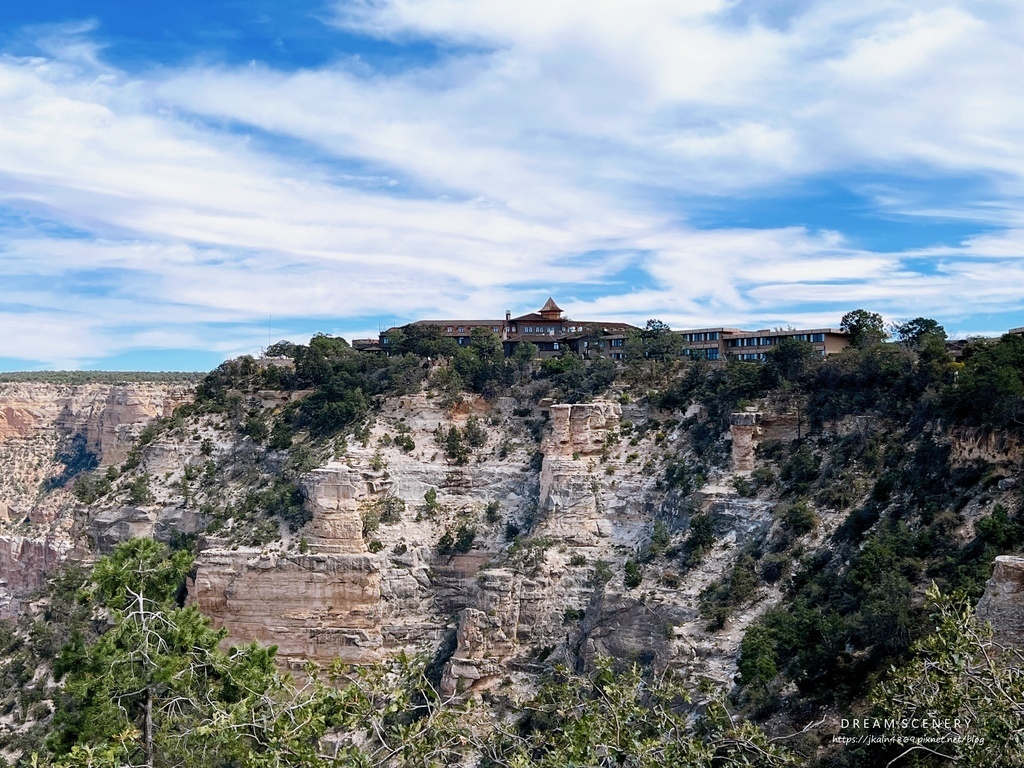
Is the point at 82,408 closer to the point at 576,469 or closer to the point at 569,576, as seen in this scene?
the point at 576,469

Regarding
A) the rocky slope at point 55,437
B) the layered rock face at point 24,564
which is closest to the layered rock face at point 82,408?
the rocky slope at point 55,437

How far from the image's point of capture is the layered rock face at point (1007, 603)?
1881 cm

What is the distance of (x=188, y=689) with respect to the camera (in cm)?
1997

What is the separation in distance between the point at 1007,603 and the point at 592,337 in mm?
40219

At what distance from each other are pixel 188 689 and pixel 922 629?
16.9 metres

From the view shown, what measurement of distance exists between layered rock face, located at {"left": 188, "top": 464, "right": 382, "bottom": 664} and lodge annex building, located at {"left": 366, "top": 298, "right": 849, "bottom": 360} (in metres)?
20.0

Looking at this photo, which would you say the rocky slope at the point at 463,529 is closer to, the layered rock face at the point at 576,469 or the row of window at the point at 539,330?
the layered rock face at the point at 576,469

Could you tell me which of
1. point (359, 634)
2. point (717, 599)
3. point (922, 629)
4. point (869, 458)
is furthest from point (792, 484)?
point (359, 634)

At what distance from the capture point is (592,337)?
58219 mm

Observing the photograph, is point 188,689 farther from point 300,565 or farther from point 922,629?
point 300,565

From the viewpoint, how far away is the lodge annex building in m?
50.5

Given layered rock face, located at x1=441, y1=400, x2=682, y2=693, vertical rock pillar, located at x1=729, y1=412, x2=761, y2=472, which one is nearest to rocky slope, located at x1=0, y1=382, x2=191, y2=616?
layered rock face, located at x1=441, y1=400, x2=682, y2=693

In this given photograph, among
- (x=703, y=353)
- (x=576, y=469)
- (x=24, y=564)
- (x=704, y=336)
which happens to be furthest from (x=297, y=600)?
(x=704, y=336)

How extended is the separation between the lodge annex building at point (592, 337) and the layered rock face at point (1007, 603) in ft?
92.0
